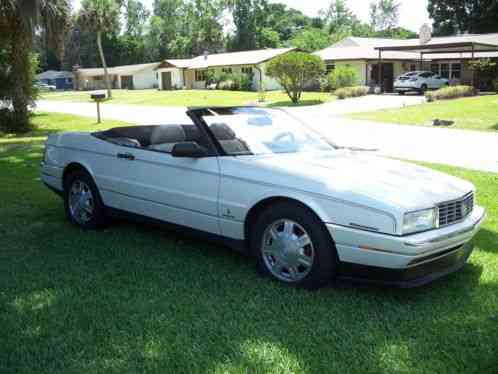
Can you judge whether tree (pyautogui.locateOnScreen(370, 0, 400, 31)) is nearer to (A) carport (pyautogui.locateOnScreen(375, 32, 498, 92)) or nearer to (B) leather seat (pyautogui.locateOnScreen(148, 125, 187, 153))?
(A) carport (pyautogui.locateOnScreen(375, 32, 498, 92))

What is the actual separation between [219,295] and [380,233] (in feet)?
4.35

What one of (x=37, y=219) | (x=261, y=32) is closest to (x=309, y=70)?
(x=37, y=219)

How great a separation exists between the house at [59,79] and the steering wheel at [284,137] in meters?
96.9

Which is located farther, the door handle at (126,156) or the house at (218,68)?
the house at (218,68)

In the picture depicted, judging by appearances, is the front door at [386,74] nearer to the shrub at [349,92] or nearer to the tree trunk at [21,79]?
the shrub at [349,92]

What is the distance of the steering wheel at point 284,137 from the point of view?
5.50m

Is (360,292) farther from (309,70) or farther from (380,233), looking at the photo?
(309,70)

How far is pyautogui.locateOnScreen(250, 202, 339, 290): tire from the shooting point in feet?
14.3

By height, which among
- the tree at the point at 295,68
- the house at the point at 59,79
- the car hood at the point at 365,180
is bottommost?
the car hood at the point at 365,180

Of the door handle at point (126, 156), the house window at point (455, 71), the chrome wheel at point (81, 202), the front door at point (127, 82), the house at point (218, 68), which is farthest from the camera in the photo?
the front door at point (127, 82)

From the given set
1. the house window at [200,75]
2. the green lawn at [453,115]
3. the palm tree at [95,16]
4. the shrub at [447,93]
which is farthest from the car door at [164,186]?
the house window at [200,75]

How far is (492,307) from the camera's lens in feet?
14.0

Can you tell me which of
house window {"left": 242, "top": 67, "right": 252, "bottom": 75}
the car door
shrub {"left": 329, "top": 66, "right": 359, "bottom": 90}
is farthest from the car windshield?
house window {"left": 242, "top": 67, "right": 252, "bottom": 75}

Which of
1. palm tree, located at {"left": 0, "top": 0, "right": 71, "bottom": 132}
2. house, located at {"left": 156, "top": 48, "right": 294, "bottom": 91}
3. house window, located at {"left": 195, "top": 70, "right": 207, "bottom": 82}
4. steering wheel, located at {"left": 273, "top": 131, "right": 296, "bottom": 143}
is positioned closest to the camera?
steering wheel, located at {"left": 273, "top": 131, "right": 296, "bottom": 143}
